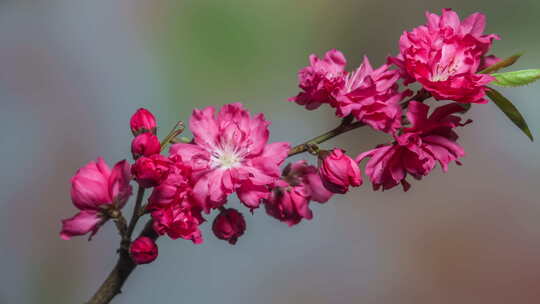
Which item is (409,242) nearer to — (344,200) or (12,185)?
(344,200)

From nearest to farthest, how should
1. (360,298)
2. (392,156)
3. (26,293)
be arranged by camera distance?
(392,156) < (26,293) < (360,298)

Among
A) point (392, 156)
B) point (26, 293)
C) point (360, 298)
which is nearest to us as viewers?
point (392, 156)

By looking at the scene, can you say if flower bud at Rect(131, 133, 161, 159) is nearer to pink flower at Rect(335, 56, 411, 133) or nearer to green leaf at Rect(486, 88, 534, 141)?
pink flower at Rect(335, 56, 411, 133)

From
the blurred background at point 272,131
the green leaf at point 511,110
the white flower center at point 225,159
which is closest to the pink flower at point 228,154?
the white flower center at point 225,159

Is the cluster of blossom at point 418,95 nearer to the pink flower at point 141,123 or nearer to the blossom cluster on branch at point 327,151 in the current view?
the blossom cluster on branch at point 327,151

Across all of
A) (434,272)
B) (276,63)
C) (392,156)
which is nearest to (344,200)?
(434,272)

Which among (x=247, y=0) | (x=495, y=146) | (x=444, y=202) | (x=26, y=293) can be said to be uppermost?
(x=247, y=0)

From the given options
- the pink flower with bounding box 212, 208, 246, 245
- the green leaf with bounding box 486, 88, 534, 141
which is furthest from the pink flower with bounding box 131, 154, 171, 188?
the green leaf with bounding box 486, 88, 534, 141

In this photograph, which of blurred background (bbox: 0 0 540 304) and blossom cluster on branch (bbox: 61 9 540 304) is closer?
blossom cluster on branch (bbox: 61 9 540 304)
